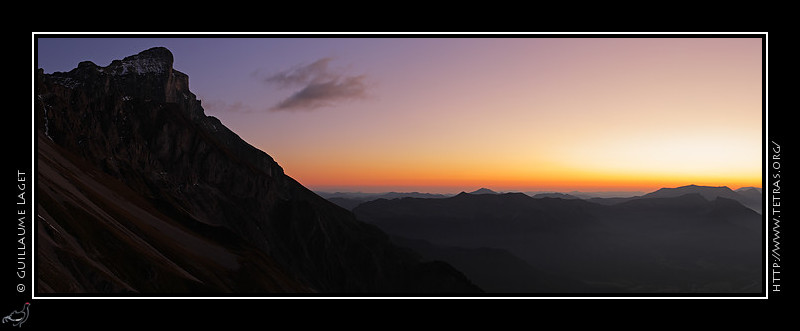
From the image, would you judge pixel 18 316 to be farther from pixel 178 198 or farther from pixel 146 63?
pixel 146 63

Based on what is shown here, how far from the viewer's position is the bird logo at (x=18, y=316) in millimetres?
15602

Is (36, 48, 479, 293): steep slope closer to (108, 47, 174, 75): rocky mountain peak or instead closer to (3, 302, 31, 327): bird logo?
(108, 47, 174, 75): rocky mountain peak

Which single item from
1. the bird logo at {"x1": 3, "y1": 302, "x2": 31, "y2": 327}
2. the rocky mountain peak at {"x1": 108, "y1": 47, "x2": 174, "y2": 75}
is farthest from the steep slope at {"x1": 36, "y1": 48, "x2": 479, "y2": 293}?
the bird logo at {"x1": 3, "y1": 302, "x2": 31, "y2": 327}

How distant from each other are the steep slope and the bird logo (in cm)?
1868

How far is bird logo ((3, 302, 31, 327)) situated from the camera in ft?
51.2

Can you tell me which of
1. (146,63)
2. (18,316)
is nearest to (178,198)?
(146,63)

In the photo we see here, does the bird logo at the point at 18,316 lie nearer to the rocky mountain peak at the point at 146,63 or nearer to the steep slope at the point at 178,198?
the steep slope at the point at 178,198

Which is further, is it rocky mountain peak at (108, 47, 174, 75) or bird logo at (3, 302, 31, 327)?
rocky mountain peak at (108, 47, 174, 75)

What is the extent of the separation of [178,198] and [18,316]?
70.1 m

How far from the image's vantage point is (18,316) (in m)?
15.7
